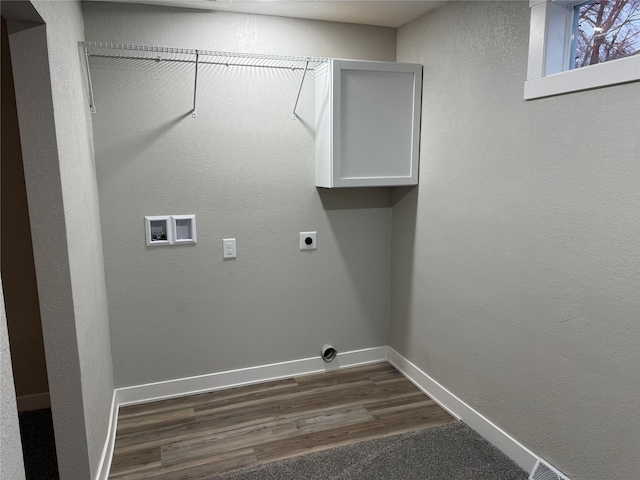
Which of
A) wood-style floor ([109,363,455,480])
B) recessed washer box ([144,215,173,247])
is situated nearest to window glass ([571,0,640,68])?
wood-style floor ([109,363,455,480])

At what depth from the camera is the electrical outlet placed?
270 centimetres

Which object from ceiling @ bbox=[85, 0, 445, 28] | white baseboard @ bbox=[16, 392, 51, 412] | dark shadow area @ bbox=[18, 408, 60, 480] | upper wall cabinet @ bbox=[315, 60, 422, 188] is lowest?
dark shadow area @ bbox=[18, 408, 60, 480]

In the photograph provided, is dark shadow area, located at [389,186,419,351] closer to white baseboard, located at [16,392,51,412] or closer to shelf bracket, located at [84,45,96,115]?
shelf bracket, located at [84,45,96,115]

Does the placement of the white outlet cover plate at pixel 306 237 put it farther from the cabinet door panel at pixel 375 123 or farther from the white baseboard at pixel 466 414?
the white baseboard at pixel 466 414

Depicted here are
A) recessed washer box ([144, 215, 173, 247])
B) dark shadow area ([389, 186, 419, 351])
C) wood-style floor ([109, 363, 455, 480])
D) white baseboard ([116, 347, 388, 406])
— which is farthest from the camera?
dark shadow area ([389, 186, 419, 351])

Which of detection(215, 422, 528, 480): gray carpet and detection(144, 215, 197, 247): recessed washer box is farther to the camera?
detection(144, 215, 197, 247): recessed washer box

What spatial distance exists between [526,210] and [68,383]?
1.95m

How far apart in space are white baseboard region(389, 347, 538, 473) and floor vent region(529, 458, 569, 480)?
4 cm

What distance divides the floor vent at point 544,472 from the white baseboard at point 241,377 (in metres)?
1.35

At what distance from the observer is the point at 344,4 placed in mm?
2410

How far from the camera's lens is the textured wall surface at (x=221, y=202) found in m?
2.44

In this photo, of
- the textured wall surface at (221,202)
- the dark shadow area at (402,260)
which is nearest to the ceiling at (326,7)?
the textured wall surface at (221,202)

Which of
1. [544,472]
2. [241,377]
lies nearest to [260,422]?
[241,377]

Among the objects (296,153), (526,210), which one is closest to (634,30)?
(526,210)
